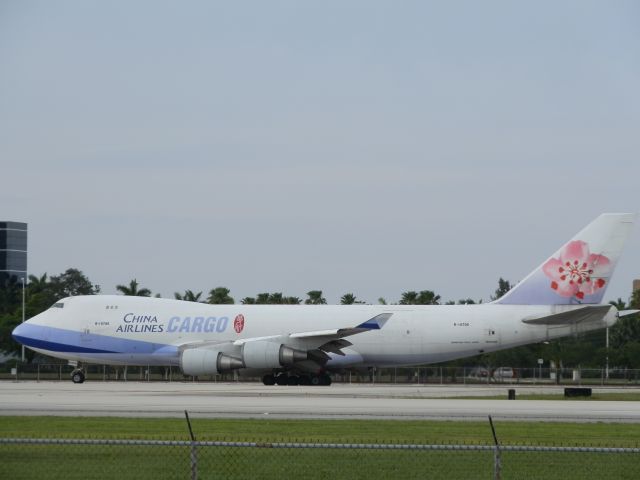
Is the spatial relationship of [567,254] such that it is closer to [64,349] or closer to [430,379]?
[430,379]

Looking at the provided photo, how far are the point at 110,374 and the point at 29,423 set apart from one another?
46601mm

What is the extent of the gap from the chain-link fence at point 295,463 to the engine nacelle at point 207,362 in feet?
96.9

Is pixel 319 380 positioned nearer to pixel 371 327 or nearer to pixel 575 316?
pixel 371 327

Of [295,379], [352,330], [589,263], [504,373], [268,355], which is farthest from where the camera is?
[504,373]

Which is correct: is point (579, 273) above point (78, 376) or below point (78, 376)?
above

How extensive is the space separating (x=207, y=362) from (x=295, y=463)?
105 ft

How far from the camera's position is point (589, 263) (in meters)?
50.3

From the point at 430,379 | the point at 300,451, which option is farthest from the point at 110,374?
the point at 300,451

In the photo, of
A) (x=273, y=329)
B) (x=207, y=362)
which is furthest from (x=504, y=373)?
(x=207, y=362)

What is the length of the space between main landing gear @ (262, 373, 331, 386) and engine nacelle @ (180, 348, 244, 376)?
2.68 m

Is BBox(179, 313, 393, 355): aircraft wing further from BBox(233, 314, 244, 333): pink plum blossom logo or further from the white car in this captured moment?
the white car

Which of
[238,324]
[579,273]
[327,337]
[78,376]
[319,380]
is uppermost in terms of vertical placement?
[579,273]

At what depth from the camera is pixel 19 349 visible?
8056 cm

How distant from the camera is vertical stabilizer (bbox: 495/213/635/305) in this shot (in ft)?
165
